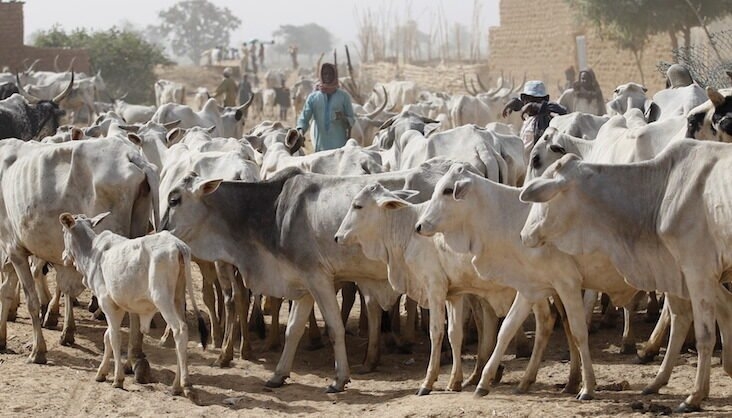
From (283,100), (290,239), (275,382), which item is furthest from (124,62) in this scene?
(275,382)

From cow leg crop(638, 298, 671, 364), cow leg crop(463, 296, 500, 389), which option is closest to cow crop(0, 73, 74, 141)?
cow leg crop(463, 296, 500, 389)

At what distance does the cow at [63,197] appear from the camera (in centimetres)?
901

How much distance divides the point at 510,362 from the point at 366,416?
1.48 m

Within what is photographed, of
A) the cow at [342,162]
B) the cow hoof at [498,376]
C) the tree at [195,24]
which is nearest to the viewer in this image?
the cow hoof at [498,376]

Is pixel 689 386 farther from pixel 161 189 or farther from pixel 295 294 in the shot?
pixel 161 189

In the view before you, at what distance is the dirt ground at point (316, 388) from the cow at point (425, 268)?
0.28m

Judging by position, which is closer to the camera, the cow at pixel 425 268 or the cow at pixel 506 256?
the cow at pixel 506 256

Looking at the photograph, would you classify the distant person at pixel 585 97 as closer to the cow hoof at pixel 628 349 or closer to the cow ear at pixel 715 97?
the cow hoof at pixel 628 349

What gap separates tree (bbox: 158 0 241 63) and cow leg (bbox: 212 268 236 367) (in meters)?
81.9

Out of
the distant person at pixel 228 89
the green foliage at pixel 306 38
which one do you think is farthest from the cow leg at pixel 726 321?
the green foliage at pixel 306 38

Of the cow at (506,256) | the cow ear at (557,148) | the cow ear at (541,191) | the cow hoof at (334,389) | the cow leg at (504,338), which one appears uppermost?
the cow ear at (557,148)

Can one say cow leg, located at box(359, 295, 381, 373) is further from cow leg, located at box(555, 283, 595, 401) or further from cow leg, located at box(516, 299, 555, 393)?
cow leg, located at box(555, 283, 595, 401)

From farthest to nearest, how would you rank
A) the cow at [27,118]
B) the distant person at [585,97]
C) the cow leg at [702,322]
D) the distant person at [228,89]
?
the distant person at [228,89] < the distant person at [585,97] < the cow at [27,118] < the cow leg at [702,322]

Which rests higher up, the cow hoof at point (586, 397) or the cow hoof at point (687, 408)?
the cow hoof at point (687, 408)
